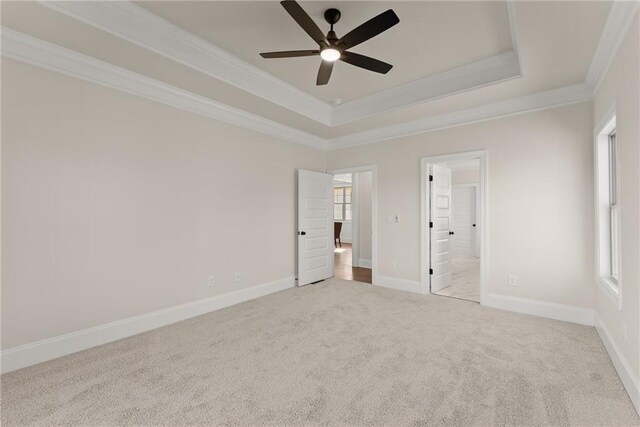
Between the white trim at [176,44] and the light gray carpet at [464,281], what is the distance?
3.61m

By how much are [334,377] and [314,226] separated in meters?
3.12

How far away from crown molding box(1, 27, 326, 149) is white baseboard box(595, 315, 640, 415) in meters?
4.46

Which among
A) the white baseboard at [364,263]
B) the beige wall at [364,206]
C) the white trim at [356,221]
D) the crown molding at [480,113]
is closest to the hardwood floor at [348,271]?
the white baseboard at [364,263]

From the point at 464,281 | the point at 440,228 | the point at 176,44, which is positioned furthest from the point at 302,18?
the point at 464,281

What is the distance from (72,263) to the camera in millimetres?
2643

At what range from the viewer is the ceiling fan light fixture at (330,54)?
2.33 metres

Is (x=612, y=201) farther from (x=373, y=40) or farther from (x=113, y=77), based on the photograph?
(x=113, y=77)

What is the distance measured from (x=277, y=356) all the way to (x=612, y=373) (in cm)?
261

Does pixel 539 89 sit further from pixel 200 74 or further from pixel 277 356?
pixel 277 356

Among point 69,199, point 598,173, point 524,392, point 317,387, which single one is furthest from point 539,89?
point 69,199

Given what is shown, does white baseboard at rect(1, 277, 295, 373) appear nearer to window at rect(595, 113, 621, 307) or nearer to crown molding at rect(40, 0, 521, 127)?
crown molding at rect(40, 0, 521, 127)

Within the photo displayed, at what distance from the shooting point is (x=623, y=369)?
6.91 feet

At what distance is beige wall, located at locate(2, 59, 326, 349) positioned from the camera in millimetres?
2385

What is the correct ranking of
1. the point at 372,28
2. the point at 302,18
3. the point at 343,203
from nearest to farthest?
the point at 302,18 < the point at 372,28 < the point at 343,203
